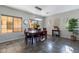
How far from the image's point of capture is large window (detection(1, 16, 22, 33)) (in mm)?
2639

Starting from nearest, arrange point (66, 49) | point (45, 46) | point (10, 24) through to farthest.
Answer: point (10, 24)
point (66, 49)
point (45, 46)

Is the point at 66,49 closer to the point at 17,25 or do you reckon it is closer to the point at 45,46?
the point at 45,46

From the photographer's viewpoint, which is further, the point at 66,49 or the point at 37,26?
the point at 37,26

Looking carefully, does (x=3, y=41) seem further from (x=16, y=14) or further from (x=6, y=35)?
(x=16, y=14)

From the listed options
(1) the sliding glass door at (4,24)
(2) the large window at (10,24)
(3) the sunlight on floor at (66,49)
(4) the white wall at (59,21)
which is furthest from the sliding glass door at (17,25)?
(3) the sunlight on floor at (66,49)

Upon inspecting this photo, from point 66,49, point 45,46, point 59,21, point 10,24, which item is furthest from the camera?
point 45,46

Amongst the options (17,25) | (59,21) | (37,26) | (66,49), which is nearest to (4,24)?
(17,25)

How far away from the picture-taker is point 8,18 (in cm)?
276

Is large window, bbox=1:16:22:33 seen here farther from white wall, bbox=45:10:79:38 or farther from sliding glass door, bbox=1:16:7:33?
white wall, bbox=45:10:79:38

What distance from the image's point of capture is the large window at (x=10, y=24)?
104 inches

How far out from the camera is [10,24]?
103 inches

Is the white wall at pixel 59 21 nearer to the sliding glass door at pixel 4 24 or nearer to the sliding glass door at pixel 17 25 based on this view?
the sliding glass door at pixel 17 25
